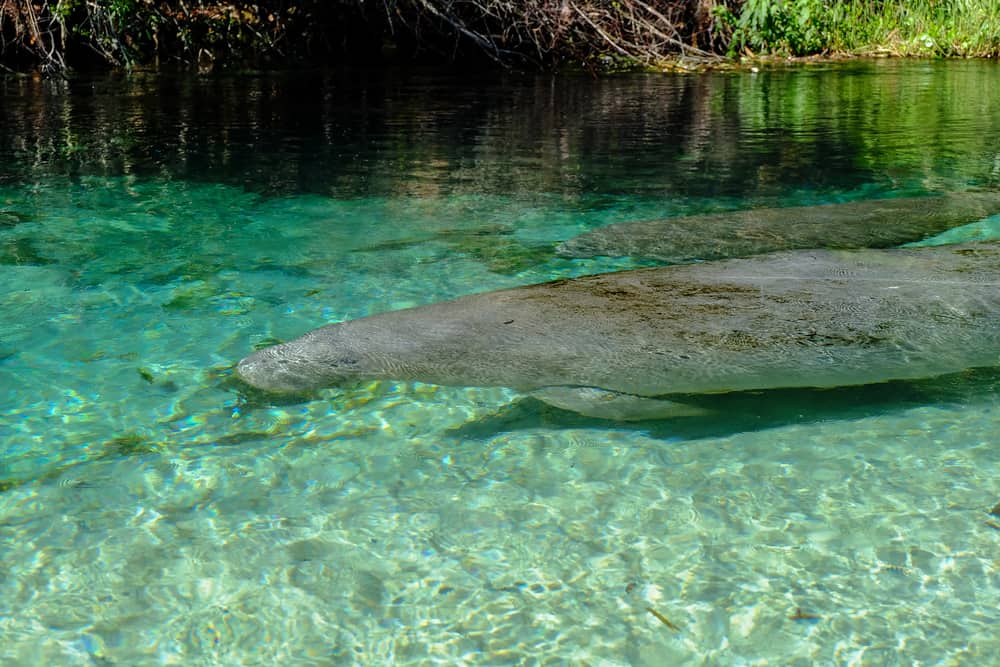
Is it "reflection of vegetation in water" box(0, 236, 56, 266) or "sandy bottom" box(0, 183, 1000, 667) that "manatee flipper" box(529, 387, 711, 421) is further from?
"reflection of vegetation in water" box(0, 236, 56, 266)

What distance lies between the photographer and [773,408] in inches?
151

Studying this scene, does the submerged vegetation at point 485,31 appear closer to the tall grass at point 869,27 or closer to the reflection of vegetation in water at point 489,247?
the tall grass at point 869,27

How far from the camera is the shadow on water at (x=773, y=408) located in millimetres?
3715

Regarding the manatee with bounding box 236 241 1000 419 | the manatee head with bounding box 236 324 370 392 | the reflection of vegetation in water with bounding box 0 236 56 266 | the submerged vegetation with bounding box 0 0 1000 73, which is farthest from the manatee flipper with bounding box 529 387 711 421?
the submerged vegetation with bounding box 0 0 1000 73

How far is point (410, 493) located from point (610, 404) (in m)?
0.71

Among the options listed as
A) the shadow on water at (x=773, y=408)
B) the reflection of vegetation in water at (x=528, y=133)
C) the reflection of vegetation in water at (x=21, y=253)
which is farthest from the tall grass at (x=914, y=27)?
the shadow on water at (x=773, y=408)

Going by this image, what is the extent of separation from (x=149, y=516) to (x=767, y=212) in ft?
14.6

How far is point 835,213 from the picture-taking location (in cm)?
652

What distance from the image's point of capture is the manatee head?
390 cm

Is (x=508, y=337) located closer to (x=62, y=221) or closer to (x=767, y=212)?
(x=767, y=212)

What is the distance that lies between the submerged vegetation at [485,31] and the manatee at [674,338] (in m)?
13.5

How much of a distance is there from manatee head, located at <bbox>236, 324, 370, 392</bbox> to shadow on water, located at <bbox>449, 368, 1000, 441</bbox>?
445mm

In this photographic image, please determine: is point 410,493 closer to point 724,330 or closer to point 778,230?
point 724,330

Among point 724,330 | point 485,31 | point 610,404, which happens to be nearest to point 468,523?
point 610,404
